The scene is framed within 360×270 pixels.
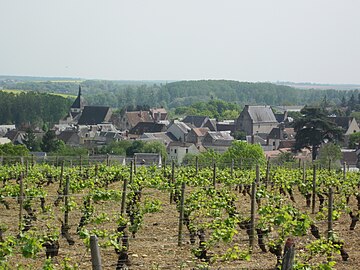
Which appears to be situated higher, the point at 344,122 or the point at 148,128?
the point at 344,122

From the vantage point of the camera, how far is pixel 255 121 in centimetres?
11562

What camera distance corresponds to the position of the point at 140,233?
1491cm

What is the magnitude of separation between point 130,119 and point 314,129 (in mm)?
66291

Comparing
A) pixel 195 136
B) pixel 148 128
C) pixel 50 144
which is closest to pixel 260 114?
pixel 148 128

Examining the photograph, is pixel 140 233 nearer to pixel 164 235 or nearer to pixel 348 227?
pixel 164 235

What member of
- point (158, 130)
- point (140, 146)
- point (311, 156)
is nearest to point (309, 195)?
point (311, 156)

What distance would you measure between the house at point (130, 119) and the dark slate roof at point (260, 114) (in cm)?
1755

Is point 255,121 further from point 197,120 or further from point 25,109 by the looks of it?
point 25,109

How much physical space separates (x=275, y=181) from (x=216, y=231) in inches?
434

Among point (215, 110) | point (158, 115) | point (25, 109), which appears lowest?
point (215, 110)

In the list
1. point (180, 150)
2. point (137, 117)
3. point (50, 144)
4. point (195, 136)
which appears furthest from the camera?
point (137, 117)

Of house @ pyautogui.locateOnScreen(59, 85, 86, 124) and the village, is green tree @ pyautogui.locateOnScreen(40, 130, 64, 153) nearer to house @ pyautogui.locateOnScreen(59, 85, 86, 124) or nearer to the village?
the village

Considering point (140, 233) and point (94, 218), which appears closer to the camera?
point (94, 218)

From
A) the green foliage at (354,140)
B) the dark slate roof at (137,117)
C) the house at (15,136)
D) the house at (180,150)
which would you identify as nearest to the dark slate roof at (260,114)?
the dark slate roof at (137,117)
